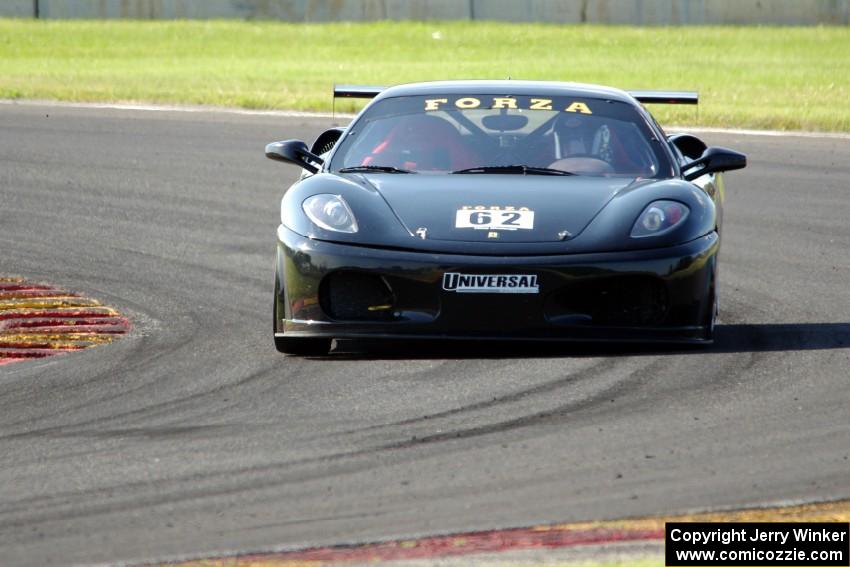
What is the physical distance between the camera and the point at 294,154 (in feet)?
25.1

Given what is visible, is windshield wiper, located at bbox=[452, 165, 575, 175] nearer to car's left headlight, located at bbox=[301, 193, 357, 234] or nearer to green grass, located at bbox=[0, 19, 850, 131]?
car's left headlight, located at bbox=[301, 193, 357, 234]

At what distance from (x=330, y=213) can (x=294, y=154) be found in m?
0.98

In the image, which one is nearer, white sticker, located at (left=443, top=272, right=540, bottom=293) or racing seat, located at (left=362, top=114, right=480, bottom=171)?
white sticker, located at (left=443, top=272, right=540, bottom=293)

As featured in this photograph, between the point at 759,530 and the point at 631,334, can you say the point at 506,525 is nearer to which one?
the point at 759,530

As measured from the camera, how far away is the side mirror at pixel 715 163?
7367mm

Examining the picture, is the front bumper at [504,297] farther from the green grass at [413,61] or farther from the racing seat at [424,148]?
the green grass at [413,61]

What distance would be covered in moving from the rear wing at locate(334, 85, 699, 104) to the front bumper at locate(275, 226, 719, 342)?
2.33m

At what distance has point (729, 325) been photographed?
301 inches

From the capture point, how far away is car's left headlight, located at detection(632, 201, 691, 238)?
6.59 metres

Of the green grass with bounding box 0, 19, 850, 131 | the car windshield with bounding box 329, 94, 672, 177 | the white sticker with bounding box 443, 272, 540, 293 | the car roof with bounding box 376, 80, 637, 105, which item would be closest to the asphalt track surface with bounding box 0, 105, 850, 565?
the white sticker with bounding box 443, 272, 540, 293

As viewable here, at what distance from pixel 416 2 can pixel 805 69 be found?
8231 mm

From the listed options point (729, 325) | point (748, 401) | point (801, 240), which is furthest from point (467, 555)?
point (801, 240)

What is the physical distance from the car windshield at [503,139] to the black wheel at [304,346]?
3.01 feet

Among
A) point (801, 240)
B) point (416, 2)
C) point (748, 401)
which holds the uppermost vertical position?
point (748, 401)
